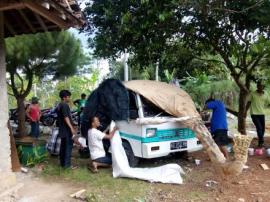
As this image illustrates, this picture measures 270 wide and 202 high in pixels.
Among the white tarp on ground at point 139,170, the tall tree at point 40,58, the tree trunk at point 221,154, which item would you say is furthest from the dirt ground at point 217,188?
the tall tree at point 40,58

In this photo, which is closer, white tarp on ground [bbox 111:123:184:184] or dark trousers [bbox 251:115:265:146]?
white tarp on ground [bbox 111:123:184:184]

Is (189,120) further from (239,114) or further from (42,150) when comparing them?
(42,150)

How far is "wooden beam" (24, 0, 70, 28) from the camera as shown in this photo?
4.87 metres

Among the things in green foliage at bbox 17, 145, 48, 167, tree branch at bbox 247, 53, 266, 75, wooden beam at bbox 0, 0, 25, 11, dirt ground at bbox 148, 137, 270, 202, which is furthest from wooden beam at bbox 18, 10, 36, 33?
tree branch at bbox 247, 53, 266, 75

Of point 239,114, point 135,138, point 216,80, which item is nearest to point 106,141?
point 135,138

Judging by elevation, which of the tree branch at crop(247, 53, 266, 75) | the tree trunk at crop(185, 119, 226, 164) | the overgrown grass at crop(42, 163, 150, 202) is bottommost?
the overgrown grass at crop(42, 163, 150, 202)

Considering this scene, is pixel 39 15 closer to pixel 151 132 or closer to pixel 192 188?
pixel 151 132

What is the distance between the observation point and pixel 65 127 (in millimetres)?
8547

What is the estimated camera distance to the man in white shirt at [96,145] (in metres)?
8.48

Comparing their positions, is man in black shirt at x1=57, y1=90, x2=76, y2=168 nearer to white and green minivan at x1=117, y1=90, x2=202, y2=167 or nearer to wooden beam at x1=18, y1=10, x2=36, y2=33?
white and green minivan at x1=117, y1=90, x2=202, y2=167

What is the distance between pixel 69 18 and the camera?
568 centimetres

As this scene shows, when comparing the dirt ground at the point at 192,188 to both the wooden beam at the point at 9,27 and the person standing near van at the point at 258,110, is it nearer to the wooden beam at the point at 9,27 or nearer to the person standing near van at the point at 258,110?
the person standing near van at the point at 258,110

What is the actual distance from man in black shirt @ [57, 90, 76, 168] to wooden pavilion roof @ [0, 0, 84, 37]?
1811 mm

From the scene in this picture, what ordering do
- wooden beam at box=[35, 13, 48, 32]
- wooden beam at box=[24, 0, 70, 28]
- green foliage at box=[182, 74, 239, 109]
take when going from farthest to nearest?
green foliage at box=[182, 74, 239, 109], wooden beam at box=[35, 13, 48, 32], wooden beam at box=[24, 0, 70, 28]
